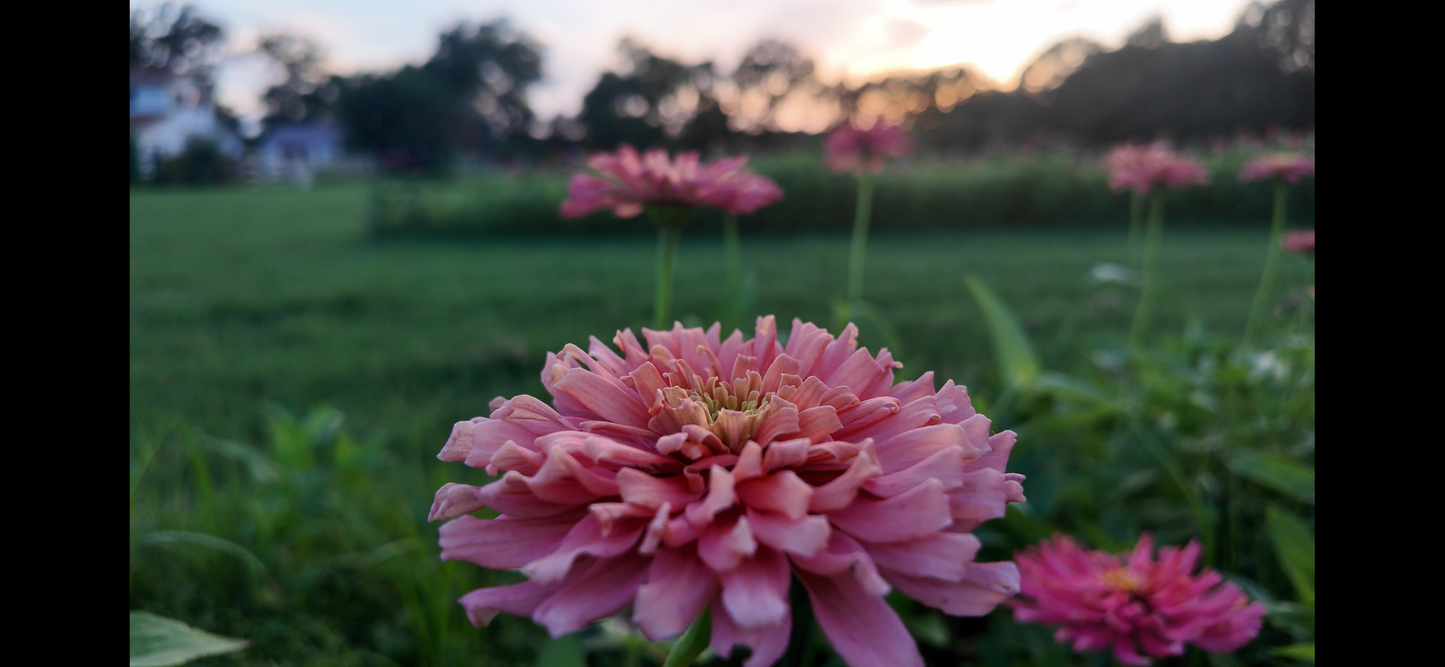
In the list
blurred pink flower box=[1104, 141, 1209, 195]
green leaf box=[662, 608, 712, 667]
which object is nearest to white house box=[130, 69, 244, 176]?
green leaf box=[662, 608, 712, 667]

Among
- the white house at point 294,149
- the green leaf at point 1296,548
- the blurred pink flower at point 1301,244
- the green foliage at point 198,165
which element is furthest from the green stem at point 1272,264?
the white house at point 294,149

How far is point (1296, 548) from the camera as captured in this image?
2.23 ft

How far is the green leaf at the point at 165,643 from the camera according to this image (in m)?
0.44

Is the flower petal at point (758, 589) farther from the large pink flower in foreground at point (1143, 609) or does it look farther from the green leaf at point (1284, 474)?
the green leaf at point (1284, 474)

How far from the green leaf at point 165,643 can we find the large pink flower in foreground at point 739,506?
28 centimetres

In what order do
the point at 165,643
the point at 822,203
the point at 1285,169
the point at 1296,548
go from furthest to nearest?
the point at 822,203 < the point at 1285,169 < the point at 1296,548 < the point at 165,643

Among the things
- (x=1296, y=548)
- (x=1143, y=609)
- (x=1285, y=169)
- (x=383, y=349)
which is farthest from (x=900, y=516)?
(x=383, y=349)

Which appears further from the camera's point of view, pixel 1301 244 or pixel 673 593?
pixel 1301 244

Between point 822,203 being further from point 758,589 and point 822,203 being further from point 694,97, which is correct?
point 758,589

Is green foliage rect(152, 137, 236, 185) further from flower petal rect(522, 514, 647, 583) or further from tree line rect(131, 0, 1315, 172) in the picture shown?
flower petal rect(522, 514, 647, 583)

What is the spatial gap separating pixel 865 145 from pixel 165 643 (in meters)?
1.28
